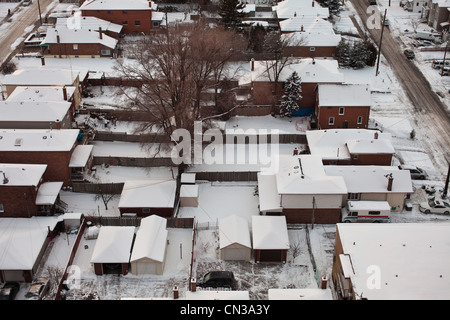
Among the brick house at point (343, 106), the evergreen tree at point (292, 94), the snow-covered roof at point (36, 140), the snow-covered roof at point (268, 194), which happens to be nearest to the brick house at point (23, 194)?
the snow-covered roof at point (36, 140)

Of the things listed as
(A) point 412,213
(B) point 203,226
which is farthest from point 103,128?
(A) point 412,213

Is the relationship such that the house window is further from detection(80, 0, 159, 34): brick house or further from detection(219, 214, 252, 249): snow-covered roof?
detection(80, 0, 159, 34): brick house

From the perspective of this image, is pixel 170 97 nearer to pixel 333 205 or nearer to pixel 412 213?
pixel 333 205

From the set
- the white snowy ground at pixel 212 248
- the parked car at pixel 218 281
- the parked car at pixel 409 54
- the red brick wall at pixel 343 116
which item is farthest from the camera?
the parked car at pixel 409 54

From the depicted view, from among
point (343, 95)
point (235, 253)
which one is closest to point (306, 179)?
point (235, 253)

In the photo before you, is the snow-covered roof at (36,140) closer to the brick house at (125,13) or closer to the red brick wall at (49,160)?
the red brick wall at (49,160)
